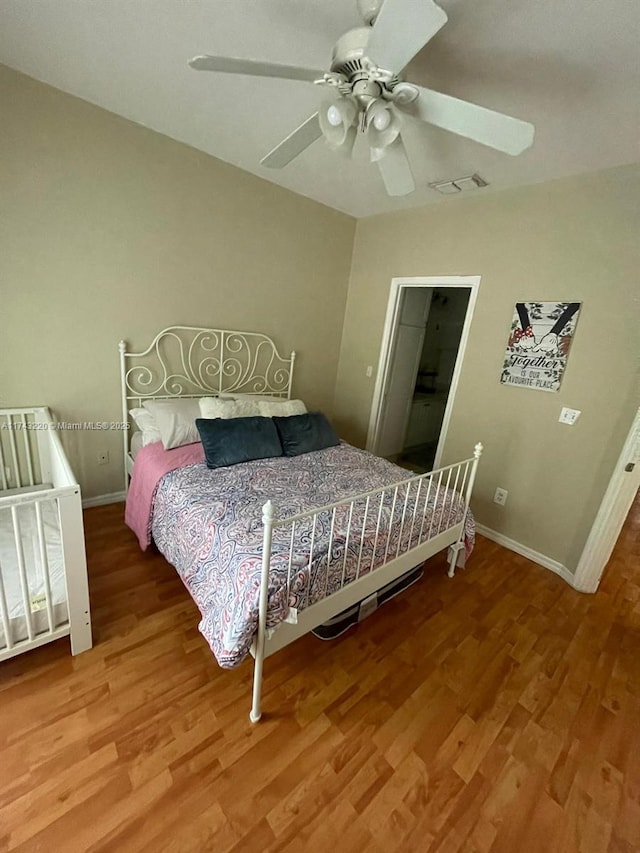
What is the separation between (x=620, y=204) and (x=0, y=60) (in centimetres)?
353

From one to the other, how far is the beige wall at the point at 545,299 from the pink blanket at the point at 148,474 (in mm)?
2214

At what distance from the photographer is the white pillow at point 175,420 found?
2.34m

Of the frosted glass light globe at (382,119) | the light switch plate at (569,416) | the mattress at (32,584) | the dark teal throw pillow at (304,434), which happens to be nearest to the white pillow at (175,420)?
the dark teal throw pillow at (304,434)

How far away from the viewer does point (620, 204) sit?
6.86 ft

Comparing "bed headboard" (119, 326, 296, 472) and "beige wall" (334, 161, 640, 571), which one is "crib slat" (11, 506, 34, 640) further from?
"beige wall" (334, 161, 640, 571)

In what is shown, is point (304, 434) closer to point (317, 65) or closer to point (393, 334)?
point (393, 334)

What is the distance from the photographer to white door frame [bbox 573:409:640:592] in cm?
209

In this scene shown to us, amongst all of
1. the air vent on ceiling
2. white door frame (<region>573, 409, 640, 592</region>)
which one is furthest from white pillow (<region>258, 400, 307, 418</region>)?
white door frame (<region>573, 409, 640, 592</region>)

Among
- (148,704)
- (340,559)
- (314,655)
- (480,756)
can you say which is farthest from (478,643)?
(148,704)

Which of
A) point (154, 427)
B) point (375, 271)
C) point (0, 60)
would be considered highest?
point (0, 60)

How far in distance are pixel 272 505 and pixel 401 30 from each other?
151 cm

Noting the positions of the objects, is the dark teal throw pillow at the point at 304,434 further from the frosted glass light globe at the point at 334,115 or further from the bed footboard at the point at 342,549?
the frosted glass light globe at the point at 334,115

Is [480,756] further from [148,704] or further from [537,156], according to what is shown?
[537,156]

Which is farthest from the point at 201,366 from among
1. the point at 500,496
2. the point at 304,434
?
the point at 500,496
